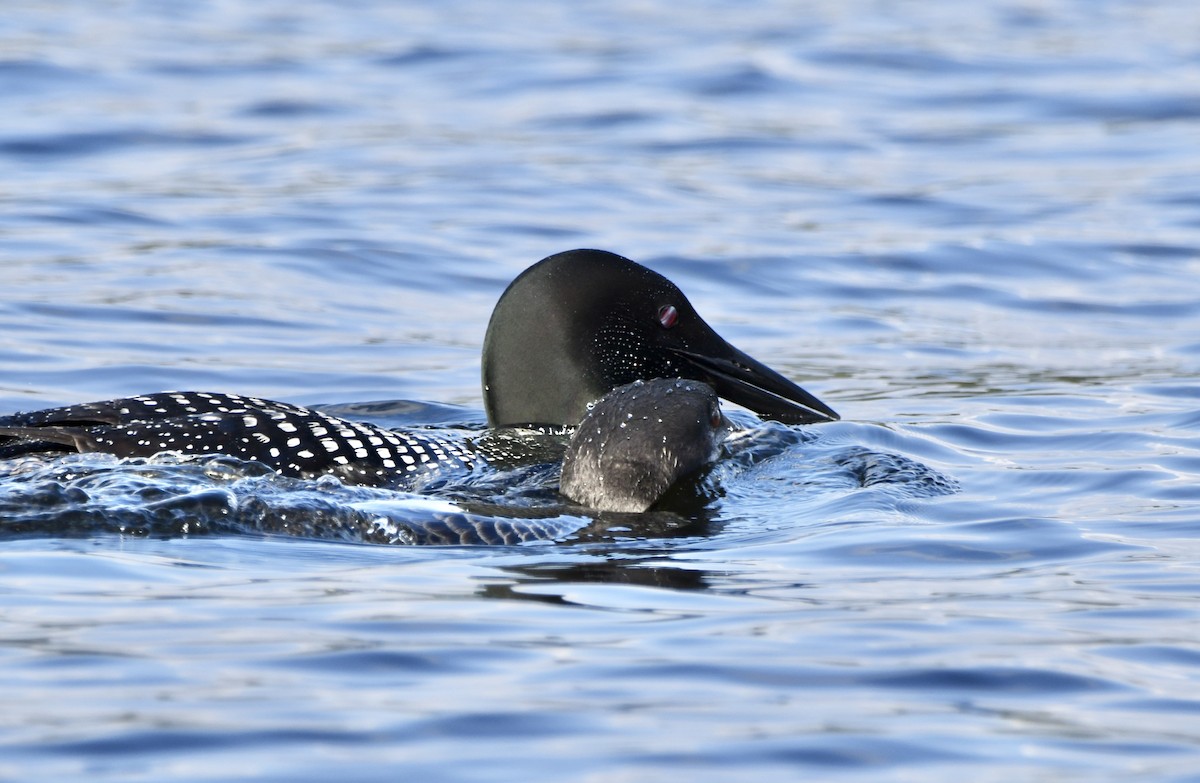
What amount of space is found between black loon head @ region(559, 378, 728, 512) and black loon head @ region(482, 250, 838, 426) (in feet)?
1.67

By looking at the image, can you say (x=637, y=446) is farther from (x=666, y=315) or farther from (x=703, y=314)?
(x=703, y=314)

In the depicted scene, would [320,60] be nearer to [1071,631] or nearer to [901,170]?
[901,170]

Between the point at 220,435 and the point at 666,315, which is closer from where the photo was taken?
the point at 220,435

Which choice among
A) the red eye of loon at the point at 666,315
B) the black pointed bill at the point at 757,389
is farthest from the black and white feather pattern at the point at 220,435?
the black pointed bill at the point at 757,389

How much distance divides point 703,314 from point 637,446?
3420mm

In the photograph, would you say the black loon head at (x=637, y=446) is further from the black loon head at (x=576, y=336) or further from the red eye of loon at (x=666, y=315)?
the red eye of loon at (x=666, y=315)

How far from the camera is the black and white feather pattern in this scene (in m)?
4.88

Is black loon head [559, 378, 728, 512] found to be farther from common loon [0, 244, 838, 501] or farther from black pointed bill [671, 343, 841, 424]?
black pointed bill [671, 343, 841, 424]

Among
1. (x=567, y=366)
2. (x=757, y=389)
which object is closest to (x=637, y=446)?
(x=567, y=366)

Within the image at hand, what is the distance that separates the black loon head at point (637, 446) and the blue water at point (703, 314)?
226 mm

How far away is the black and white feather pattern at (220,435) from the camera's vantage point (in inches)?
192

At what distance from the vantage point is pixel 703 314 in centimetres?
848

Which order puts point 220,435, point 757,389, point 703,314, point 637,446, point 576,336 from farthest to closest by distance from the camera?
point 703,314
point 757,389
point 576,336
point 637,446
point 220,435

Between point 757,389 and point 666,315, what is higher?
point 666,315
